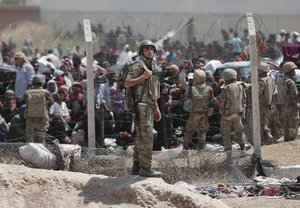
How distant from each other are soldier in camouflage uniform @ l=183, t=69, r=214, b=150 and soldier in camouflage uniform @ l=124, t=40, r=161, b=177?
3.08 metres

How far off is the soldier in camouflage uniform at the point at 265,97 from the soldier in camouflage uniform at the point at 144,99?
4007 mm

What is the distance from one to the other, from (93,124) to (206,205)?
10.7 ft

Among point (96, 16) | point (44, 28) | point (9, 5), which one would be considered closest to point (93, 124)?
point (44, 28)

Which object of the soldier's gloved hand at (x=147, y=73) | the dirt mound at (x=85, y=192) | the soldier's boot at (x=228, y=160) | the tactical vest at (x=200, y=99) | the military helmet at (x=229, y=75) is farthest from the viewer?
the tactical vest at (x=200, y=99)

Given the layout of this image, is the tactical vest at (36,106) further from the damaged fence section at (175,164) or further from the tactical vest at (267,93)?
the tactical vest at (267,93)

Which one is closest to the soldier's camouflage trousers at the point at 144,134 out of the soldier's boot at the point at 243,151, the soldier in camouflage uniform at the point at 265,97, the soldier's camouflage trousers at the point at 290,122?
the soldier's boot at the point at 243,151

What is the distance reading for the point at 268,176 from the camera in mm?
11172

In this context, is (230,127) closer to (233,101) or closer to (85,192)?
(233,101)

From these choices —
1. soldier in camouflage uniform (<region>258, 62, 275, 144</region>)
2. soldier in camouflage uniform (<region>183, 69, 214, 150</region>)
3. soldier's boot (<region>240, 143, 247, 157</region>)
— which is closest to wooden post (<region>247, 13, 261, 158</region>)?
soldier's boot (<region>240, 143, 247, 157</region>)

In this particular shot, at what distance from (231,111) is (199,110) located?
506mm

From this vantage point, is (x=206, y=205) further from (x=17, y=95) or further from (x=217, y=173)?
(x=17, y=95)

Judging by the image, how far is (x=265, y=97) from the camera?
13203mm

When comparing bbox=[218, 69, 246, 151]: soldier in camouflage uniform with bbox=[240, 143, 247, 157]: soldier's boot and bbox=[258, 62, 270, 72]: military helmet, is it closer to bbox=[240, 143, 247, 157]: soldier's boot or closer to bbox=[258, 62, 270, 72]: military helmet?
bbox=[240, 143, 247, 157]: soldier's boot

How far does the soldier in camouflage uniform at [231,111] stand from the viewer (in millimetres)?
12156
